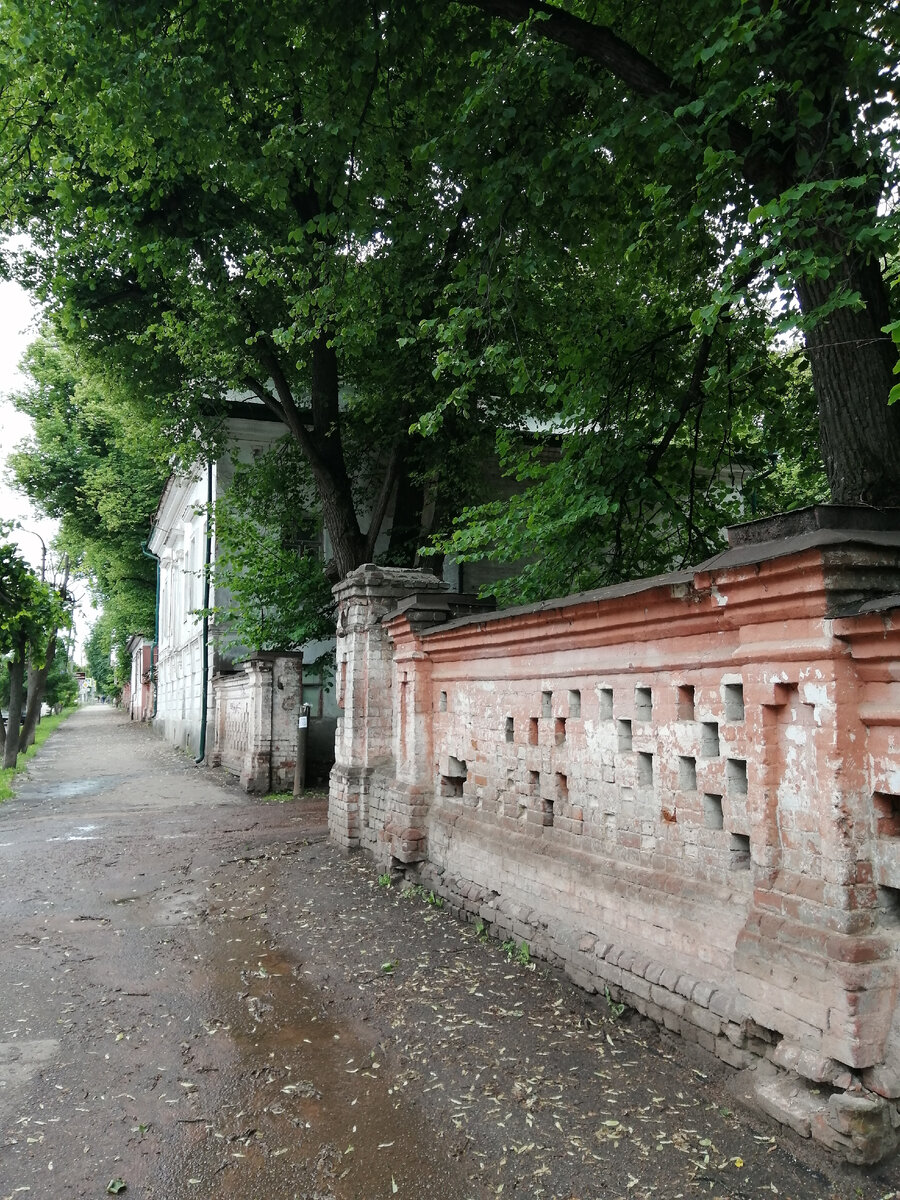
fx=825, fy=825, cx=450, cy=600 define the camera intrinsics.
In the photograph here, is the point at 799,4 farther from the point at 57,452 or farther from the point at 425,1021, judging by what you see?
the point at 57,452

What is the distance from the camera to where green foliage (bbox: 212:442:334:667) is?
14.2 m

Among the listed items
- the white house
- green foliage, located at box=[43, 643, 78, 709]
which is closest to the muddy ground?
the white house

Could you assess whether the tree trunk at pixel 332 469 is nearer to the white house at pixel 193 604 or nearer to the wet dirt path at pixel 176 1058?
the white house at pixel 193 604

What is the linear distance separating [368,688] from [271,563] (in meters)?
5.75

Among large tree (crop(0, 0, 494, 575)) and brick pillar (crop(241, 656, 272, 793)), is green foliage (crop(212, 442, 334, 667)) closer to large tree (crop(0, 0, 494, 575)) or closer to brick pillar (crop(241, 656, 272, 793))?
brick pillar (crop(241, 656, 272, 793))

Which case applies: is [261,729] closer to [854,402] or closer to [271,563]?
[271,563]

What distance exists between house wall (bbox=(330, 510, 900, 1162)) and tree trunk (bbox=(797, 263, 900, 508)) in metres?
1.45

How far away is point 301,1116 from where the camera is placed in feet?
11.5

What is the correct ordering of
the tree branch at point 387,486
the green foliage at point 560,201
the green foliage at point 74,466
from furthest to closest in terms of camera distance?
the green foliage at point 74,466, the tree branch at point 387,486, the green foliage at point 560,201

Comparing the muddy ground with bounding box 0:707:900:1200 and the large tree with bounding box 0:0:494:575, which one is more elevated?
the large tree with bounding box 0:0:494:575

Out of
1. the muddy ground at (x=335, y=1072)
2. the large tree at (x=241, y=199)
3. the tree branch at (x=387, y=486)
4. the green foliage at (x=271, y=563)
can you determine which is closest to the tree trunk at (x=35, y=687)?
the green foliage at (x=271, y=563)

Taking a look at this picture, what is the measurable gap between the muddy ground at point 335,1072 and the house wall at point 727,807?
266 millimetres

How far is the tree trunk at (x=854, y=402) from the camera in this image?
15.0 feet

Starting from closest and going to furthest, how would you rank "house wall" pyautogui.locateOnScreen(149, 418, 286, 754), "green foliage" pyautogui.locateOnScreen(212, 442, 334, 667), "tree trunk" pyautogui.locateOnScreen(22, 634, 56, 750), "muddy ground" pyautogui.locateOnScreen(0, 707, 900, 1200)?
"muddy ground" pyautogui.locateOnScreen(0, 707, 900, 1200) → "green foliage" pyautogui.locateOnScreen(212, 442, 334, 667) → "house wall" pyautogui.locateOnScreen(149, 418, 286, 754) → "tree trunk" pyautogui.locateOnScreen(22, 634, 56, 750)
